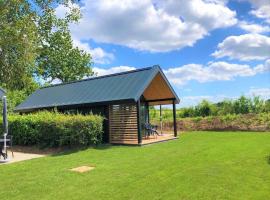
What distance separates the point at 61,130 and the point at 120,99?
127 inches

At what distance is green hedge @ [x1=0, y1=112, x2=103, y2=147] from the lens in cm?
1563

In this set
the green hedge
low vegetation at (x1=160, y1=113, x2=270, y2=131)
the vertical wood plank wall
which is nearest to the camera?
the green hedge

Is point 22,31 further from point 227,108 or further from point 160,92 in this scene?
point 227,108

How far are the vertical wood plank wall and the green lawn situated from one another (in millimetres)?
4636

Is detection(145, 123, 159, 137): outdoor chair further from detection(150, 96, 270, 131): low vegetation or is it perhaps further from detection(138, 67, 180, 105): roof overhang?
detection(150, 96, 270, 131): low vegetation

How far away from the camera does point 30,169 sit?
10969mm

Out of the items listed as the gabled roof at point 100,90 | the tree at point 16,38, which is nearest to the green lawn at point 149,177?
the gabled roof at point 100,90

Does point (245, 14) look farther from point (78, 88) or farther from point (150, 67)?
point (78, 88)

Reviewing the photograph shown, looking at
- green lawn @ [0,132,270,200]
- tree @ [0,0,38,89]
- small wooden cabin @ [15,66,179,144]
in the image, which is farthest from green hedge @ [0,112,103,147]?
tree @ [0,0,38,89]

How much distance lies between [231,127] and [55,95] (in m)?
12.4

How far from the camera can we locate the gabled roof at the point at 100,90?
17141 mm

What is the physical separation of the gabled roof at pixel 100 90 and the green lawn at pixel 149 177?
4.81m

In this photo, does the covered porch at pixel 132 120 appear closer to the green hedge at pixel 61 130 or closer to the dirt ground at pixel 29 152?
the green hedge at pixel 61 130

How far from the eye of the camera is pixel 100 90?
1911cm
